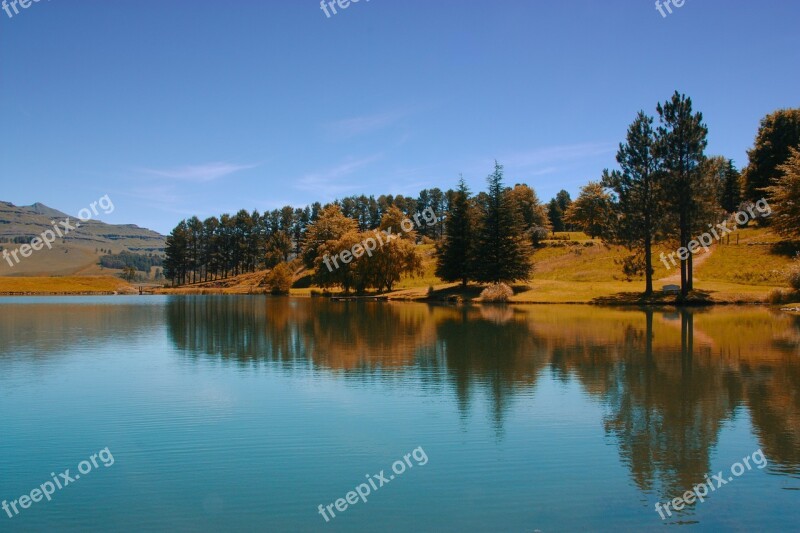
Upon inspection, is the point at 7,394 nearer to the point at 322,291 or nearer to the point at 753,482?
the point at 753,482

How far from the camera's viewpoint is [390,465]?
10594 mm

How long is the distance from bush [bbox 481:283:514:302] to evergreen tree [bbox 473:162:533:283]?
340 centimetres

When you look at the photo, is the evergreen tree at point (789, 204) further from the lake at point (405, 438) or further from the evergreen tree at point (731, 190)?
the evergreen tree at point (731, 190)

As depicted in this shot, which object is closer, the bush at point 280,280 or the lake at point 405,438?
the lake at point 405,438

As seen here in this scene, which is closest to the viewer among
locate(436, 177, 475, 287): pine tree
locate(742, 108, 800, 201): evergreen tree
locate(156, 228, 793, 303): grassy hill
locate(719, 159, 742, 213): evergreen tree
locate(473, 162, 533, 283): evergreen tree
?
locate(156, 228, 793, 303): grassy hill

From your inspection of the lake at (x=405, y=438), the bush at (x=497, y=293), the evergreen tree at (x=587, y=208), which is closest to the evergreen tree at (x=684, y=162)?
the bush at (x=497, y=293)

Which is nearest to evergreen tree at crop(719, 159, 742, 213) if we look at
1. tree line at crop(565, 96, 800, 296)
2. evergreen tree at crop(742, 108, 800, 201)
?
evergreen tree at crop(742, 108, 800, 201)

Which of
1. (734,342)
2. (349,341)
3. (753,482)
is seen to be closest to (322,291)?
(349,341)

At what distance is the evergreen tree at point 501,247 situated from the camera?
214ft

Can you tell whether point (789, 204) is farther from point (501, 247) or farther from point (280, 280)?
point (280, 280)

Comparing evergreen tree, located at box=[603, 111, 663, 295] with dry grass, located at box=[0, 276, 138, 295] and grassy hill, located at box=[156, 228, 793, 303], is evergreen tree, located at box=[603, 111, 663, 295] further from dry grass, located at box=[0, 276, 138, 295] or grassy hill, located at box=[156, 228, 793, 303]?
dry grass, located at box=[0, 276, 138, 295]

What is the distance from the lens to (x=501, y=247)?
6556 cm

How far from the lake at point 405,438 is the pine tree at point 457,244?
144 ft

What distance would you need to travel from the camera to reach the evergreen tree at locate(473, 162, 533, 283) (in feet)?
214
